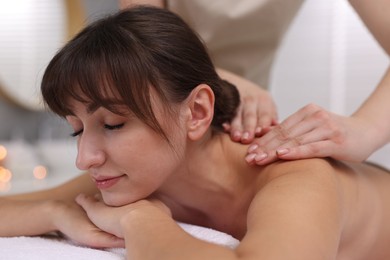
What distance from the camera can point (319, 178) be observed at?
1.08 meters

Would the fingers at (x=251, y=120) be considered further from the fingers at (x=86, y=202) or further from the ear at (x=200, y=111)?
the fingers at (x=86, y=202)

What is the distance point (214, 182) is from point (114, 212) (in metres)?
0.27

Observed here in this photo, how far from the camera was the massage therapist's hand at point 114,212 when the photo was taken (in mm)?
1099

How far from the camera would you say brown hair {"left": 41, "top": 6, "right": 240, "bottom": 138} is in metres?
1.09

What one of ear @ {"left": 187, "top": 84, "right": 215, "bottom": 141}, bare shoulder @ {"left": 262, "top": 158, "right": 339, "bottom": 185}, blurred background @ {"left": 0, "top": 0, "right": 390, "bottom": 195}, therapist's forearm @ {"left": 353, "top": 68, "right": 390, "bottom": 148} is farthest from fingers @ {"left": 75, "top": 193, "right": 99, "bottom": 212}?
blurred background @ {"left": 0, "top": 0, "right": 390, "bottom": 195}

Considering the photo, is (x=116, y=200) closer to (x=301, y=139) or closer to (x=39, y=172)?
(x=301, y=139)

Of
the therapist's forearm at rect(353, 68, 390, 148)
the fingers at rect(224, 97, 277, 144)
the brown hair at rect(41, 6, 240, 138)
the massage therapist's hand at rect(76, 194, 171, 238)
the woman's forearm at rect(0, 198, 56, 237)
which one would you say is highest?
the brown hair at rect(41, 6, 240, 138)

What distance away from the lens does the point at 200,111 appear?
1229 mm

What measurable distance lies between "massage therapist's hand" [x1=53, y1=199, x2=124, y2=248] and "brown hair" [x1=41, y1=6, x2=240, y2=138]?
0.20m

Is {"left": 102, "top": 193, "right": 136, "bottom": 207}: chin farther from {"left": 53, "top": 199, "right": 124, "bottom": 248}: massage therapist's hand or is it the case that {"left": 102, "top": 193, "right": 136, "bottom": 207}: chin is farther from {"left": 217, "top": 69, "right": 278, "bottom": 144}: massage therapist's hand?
{"left": 217, "top": 69, "right": 278, "bottom": 144}: massage therapist's hand

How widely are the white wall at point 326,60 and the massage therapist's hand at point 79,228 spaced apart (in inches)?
69.2

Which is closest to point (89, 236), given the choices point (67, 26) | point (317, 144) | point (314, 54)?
point (317, 144)

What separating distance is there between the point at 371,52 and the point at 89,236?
209 cm

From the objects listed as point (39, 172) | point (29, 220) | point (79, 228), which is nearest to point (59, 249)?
point (79, 228)
